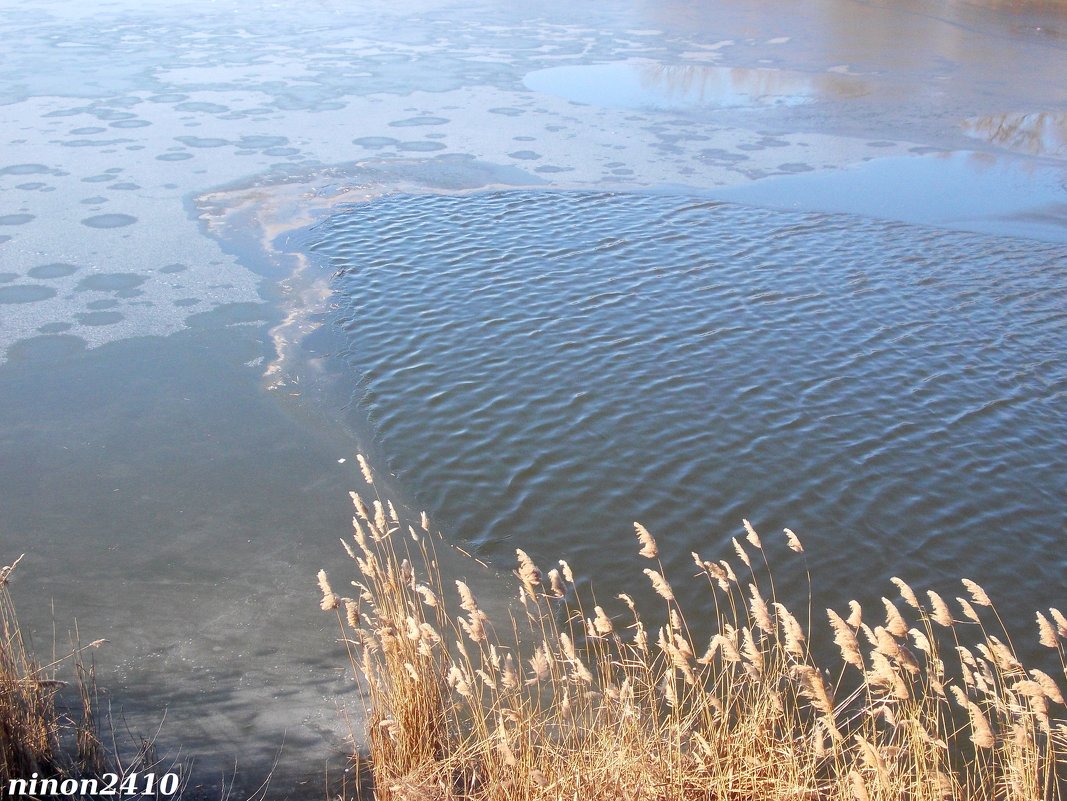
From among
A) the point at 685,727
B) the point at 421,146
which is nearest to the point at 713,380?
the point at 685,727

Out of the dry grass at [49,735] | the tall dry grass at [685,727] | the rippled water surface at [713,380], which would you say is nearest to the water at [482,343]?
the rippled water surface at [713,380]

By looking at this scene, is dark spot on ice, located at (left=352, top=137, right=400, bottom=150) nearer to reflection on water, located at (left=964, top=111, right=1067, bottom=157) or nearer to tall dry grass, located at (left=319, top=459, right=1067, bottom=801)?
reflection on water, located at (left=964, top=111, right=1067, bottom=157)

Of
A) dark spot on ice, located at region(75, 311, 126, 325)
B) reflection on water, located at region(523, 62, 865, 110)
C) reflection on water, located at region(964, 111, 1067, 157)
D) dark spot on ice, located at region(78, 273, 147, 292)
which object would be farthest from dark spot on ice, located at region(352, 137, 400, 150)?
reflection on water, located at region(964, 111, 1067, 157)

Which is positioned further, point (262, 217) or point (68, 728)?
point (262, 217)

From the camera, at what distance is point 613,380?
6.40m

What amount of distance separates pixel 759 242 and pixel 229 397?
494cm

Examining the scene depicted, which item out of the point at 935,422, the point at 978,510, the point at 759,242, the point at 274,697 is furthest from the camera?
the point at 759,242

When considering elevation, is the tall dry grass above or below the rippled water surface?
above

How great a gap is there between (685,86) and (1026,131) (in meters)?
4.62

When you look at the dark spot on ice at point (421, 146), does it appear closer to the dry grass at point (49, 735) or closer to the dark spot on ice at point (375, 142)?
the dark spot on ice at point (375, 142)

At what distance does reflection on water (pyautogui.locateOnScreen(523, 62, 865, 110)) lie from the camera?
1341cm

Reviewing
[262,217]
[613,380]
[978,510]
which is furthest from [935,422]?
[262,217]

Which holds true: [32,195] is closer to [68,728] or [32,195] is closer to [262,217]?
[262,217]

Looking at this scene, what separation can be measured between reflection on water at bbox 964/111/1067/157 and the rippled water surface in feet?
12.0
